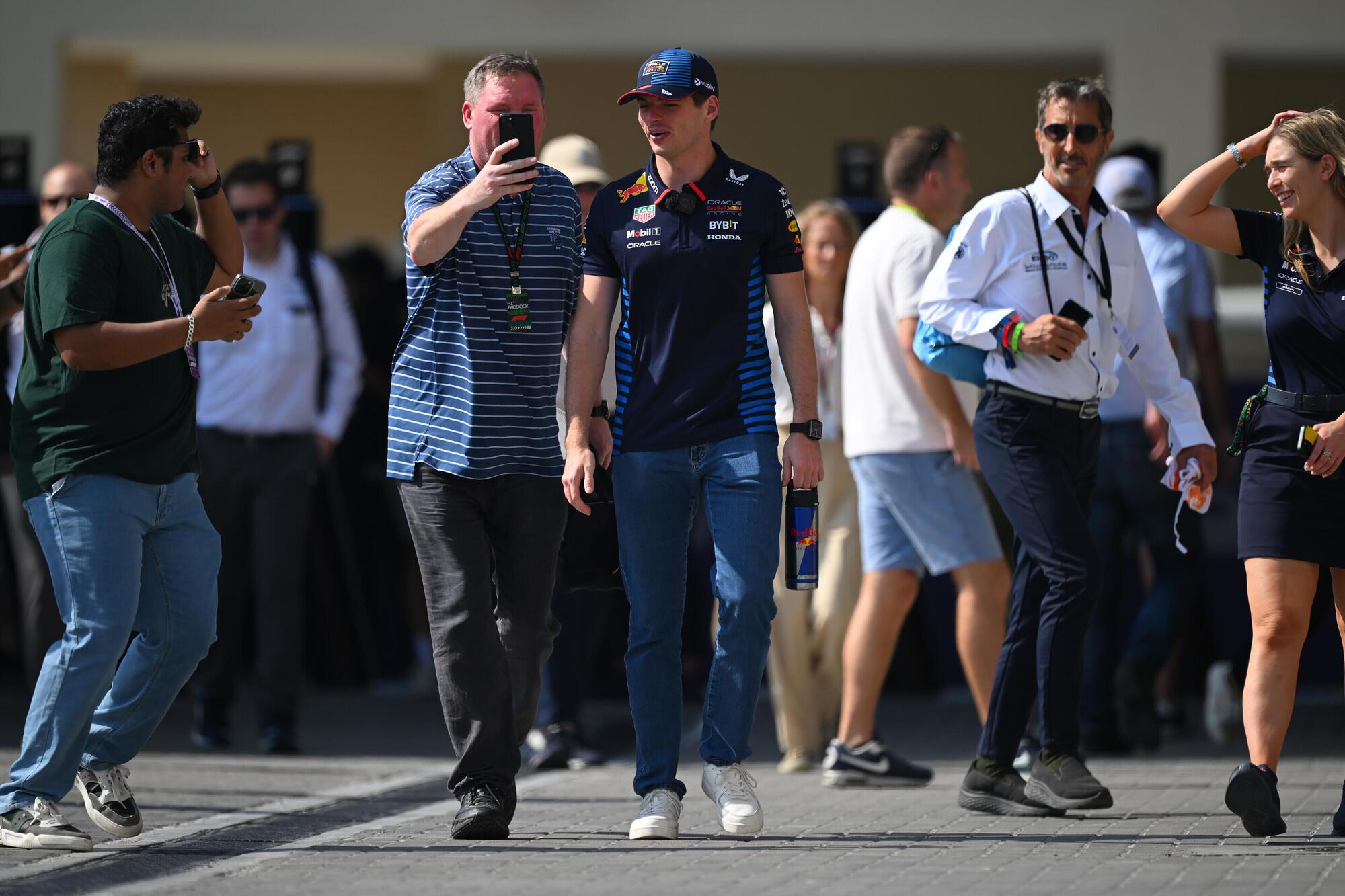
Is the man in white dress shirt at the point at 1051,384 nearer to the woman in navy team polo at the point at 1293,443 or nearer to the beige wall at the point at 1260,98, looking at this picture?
the woman in navy team polo at the point at 1293,443

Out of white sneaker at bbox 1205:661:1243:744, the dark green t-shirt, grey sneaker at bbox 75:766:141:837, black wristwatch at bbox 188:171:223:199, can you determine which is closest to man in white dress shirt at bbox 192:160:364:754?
black wristwatch at bbox 188:171:223:199

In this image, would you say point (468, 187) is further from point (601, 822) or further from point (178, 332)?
point (601, 822)

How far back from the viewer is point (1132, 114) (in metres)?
12.5

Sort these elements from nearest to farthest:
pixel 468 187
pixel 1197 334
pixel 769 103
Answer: pixel 468 187
pixel 1197 334
pixel 769 103

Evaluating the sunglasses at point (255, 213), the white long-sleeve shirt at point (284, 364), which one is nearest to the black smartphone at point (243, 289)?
the white long-sleeve shirt at point (284, 364)

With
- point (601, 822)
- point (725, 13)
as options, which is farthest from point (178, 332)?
point (725, 13)

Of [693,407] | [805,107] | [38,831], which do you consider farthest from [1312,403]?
[805,107]

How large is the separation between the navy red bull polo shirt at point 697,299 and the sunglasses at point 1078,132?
1012 millimetres

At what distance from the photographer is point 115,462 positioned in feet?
17.6

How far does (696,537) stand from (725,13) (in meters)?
4.06

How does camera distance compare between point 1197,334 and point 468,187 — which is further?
point 1197,334

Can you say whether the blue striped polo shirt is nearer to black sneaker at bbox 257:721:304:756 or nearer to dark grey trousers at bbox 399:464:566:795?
dark grey trousers at bbox 399:464:566:795

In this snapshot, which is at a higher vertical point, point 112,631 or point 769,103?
point 769,103

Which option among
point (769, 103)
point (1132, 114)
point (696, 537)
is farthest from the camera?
point (769, 103)
